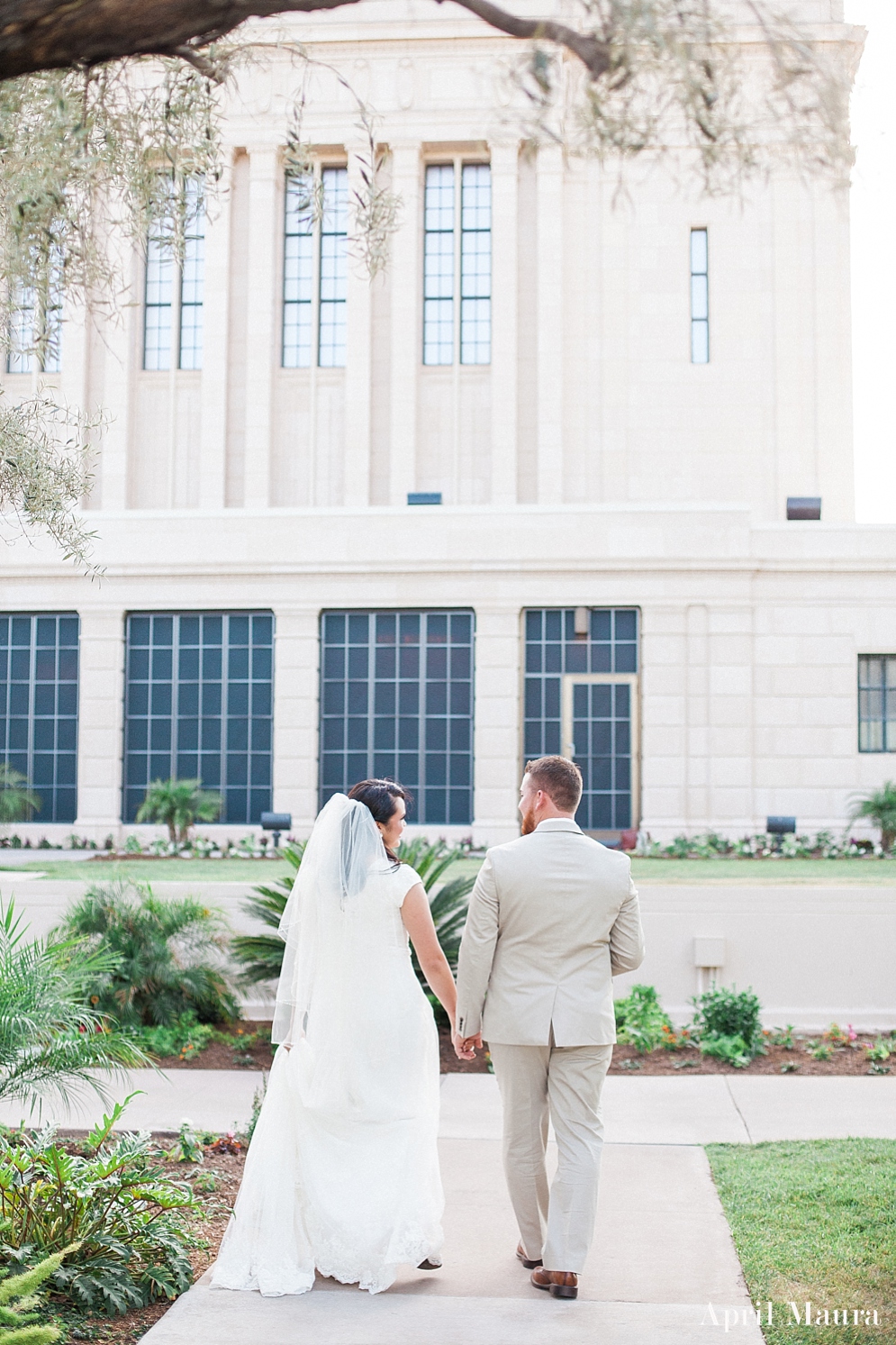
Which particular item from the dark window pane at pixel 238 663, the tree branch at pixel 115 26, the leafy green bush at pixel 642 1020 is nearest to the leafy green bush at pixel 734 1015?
the leafy green bush at pixel 642 1020

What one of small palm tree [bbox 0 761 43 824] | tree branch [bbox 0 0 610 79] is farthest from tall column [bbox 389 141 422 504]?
tree branch [bbox 0 0 610 79]

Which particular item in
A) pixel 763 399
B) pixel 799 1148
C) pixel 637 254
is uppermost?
pixel 637 254

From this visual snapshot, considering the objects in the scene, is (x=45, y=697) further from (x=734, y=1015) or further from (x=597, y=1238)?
(x=597, y=1238)

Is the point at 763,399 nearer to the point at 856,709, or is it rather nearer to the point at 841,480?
the point at 841,480

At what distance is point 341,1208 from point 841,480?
25.9m

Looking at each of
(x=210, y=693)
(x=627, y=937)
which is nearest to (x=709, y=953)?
(x=627, y=937)

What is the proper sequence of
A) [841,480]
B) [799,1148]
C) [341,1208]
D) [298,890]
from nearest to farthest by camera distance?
[341,1208] → [298,890] → [799,1148] → [841,480]

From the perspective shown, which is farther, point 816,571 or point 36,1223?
point 816,571

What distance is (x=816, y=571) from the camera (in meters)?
20.5

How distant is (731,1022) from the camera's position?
30.4 ft

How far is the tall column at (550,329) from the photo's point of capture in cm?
2798

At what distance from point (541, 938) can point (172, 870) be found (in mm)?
10135

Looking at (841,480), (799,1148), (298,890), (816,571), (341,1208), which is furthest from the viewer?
(841,480)

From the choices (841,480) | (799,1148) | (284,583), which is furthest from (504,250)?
(799,1148)
